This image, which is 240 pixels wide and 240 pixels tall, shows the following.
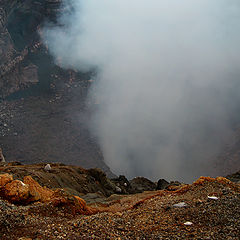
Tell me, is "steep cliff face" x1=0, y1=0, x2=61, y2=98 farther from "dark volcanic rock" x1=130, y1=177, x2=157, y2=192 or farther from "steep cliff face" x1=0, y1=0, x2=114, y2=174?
"dark volcanic rock" x1=130, y1=177, x2=157, y2=192

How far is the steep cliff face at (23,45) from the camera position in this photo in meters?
104

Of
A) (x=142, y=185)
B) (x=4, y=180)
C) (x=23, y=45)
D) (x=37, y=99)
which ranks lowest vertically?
(x=4, y=180)

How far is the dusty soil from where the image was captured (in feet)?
25.8

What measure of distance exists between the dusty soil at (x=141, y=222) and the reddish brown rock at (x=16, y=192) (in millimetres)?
2035

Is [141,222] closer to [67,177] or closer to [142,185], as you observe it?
[67,177]

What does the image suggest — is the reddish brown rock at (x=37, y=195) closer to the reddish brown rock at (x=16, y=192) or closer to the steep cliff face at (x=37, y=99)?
the reddish brown rock at (x=16, y=192)

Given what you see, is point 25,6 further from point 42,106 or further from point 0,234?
point 0,234

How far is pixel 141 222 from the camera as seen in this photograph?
966 cm

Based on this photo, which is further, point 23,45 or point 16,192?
point 23,45

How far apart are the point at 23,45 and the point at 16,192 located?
11039 centimetres

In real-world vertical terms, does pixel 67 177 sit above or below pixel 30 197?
above

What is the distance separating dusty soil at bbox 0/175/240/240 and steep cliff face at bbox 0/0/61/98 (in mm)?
101456

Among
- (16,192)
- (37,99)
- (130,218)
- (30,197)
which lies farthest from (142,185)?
(37,99)

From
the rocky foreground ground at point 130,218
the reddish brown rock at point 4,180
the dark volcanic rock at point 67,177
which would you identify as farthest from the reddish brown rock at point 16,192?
the dark volcanic rock at point 67,177
